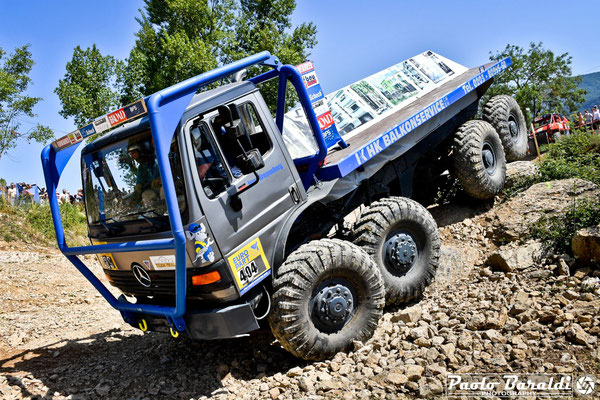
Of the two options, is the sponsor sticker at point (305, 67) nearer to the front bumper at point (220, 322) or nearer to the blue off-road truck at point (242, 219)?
the blue off-road truck at point (242, 219)

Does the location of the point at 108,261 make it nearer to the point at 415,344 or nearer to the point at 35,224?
the point at 415,344

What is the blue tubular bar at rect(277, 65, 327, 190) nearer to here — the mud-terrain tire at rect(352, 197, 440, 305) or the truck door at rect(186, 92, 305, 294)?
the truck door at rect(186, 92, 305, 294)

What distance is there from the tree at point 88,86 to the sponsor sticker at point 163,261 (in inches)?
536

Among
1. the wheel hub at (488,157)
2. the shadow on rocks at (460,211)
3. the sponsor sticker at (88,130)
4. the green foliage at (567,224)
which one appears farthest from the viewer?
the shadow on rocks at (460,211)

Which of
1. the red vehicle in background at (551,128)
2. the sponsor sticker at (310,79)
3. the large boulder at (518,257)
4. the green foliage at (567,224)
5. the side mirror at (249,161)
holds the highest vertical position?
the sponsor sticker at (310,79)

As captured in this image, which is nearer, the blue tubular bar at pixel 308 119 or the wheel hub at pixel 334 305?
the wheel hub at pixel 334 305

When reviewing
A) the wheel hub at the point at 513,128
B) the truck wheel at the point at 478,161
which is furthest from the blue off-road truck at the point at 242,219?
the wheel hub at the point at 513,128

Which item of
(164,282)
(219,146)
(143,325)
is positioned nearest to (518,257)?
(219,146)

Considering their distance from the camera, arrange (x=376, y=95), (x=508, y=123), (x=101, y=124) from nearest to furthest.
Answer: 1. (x=101, y=124)
2. (x=376, y=95)
3. (x=508, y=123)

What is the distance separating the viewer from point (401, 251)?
4613mm

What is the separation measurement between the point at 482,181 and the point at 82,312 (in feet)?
20.8

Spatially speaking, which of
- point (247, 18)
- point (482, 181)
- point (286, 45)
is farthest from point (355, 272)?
point (247, 18)

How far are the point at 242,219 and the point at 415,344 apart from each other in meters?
→ 1.89

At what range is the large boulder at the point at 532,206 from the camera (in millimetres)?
5480
